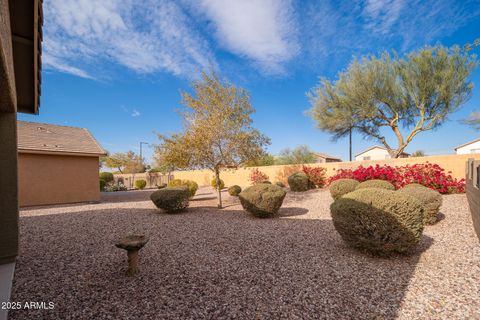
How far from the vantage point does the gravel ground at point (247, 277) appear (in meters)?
2.56

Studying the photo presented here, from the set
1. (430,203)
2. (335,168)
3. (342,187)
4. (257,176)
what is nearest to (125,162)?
(257,176)

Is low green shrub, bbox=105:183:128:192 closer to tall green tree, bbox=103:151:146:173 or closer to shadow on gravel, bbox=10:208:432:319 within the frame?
tall green tree, bbox=103:151:146:173

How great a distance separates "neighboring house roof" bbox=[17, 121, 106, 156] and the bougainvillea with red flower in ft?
48.3

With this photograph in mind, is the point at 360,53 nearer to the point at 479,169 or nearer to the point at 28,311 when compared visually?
the point at 479,169

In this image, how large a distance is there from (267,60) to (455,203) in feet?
32.6

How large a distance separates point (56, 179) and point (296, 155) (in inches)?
1253

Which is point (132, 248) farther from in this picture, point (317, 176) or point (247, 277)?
point (317, 176)

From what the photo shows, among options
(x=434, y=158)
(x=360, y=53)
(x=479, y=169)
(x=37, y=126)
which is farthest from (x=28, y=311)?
(x=360, y=53)

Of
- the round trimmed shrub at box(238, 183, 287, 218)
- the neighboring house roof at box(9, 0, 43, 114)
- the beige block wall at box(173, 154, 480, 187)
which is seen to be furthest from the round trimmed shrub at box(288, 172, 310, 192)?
the neighboring house roof at box(9, 0, 43, 114)

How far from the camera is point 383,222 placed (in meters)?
3.74

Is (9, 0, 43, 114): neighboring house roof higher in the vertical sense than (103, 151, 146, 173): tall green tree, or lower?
higher

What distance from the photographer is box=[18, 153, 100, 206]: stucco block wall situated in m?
10.2

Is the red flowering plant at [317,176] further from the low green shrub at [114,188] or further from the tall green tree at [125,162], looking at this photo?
the tall green tree at [125,162]

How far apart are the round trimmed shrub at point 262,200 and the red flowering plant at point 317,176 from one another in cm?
A: 806
